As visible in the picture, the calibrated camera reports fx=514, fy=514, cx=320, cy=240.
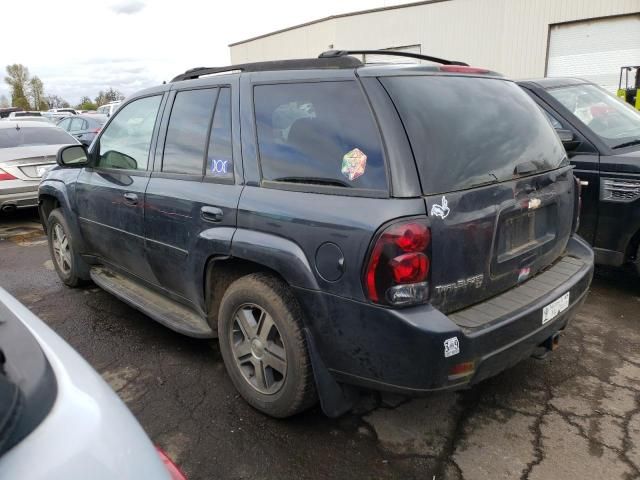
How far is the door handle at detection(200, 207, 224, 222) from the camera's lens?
2.84 meters

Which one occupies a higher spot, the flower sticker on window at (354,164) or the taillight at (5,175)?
the flower sticker on window at (354,164)

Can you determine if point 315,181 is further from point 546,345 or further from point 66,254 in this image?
point 66,254

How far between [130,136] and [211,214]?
146 centimetres

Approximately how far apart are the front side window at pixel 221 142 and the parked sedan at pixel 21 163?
6.01 metres

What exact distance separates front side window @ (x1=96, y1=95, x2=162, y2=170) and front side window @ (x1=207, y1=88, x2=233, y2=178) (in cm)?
77

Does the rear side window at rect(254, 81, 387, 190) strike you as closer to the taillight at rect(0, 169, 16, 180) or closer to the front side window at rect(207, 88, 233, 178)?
the front side window at rect(207, 88, 233, 178)

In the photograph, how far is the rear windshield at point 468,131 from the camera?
2.29 metres

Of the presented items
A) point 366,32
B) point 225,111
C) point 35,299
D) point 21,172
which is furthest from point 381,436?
point 366,32

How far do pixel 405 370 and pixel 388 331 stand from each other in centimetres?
19

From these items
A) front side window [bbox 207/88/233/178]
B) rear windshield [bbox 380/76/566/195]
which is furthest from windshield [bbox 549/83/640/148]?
front side window [bbox 207/88/233/178]

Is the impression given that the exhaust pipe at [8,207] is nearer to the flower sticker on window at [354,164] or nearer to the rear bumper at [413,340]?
the rear bumper at [413,340]

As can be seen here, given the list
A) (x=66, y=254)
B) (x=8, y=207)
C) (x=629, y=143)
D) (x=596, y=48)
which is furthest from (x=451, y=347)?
(x=596, y=48)

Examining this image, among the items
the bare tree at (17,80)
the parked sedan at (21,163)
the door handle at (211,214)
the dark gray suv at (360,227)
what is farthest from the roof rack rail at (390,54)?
the bare tree at (17,80)

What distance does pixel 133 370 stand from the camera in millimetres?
3420
